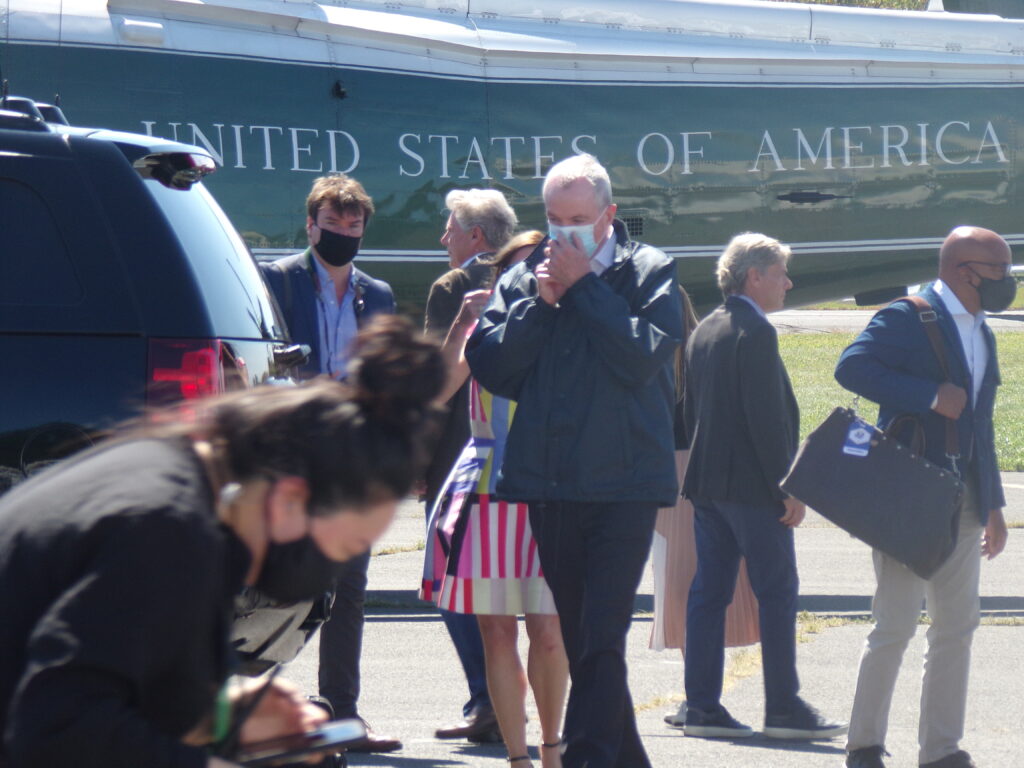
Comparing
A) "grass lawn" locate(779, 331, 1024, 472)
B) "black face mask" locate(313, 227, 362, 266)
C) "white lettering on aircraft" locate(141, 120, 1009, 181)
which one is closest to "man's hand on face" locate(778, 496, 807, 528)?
"black face mask" locate(313, 227, 362, 266)

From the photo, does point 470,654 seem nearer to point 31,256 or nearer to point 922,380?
point 922,380

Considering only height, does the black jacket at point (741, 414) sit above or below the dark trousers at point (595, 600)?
above

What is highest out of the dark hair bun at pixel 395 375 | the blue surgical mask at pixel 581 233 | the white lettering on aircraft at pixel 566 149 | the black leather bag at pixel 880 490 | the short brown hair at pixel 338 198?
the white lettering on aircraft at pixel 566 149

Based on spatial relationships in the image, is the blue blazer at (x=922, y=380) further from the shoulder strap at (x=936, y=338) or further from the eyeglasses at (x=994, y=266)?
the eyeglasses at (x=994, y=266)

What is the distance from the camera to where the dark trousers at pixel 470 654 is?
560 cm

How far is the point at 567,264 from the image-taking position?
4.49 metres

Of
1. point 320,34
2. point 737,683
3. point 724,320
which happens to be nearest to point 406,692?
point 737,683

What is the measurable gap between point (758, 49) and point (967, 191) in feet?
6.63

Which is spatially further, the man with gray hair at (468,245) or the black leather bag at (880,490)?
the man with gray hair at (468,245)

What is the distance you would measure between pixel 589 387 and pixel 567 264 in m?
0.37

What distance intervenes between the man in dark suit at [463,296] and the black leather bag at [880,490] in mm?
1315

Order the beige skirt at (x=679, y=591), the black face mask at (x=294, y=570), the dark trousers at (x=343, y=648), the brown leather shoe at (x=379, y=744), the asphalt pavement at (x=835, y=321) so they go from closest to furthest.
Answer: the black face mask at (x=294, y=570) < the brown leather shoe at (x=379, y=744) < the dark trousers at (x=343, y=648) < the beige skirt at (x=679, y=591) < the asphalt pavement at (x=835, y=321)

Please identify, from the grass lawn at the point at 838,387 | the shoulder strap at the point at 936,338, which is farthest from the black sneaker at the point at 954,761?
the grass lawn at the point at 838,387

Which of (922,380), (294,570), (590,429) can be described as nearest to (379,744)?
(590,429)
